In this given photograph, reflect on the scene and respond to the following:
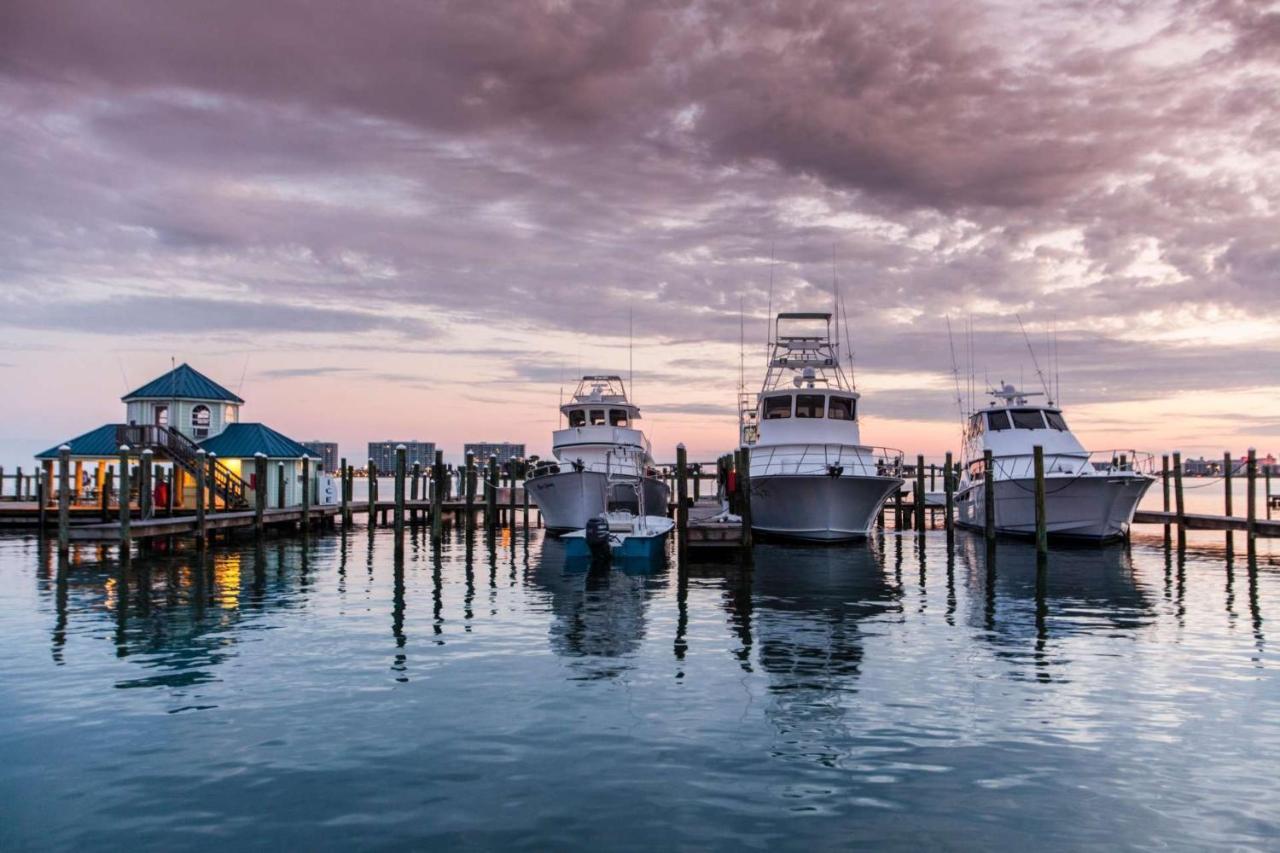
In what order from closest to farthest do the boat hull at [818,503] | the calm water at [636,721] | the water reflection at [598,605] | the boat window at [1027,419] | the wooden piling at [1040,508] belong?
the calm water at [636,721], the water reflection at [598,605], the wooden piling at [1040,508], the boat hull at [818,503], the boat window at [1027,419]

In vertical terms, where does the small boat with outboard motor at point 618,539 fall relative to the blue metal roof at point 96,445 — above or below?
below

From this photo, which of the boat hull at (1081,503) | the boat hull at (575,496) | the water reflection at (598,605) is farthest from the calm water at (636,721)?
the boat hull at (575,496)

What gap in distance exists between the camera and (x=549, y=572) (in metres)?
28.3

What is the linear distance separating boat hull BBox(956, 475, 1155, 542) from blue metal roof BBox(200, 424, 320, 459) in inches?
1306

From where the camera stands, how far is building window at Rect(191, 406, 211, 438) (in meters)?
48.0

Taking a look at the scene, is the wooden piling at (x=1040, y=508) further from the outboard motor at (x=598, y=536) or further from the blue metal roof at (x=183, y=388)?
the blue metal roof at (x=183, y=388)

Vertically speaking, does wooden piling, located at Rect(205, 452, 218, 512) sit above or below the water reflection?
above

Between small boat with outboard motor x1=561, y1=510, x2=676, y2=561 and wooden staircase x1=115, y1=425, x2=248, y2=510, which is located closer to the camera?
small boat with outboard motor x1=561, y1=510, x2=676, y2=561

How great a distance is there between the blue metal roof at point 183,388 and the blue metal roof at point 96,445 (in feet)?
6.34

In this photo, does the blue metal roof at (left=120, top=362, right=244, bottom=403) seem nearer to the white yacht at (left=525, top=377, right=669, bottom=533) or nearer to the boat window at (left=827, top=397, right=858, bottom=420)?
the white yacht at (left=525, top=377, right=669, bottom=533)

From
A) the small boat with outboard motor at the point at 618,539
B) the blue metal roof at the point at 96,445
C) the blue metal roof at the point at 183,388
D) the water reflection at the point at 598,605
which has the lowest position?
the water reflection at the point at 598,605

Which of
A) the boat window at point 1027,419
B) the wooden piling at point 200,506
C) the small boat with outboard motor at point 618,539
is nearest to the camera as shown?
the small boat with outboard motor at point 618,539

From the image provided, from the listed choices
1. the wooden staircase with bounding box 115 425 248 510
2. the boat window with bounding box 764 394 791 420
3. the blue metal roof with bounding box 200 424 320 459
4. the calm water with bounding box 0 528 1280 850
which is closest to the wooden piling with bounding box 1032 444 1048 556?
the calm water with bounding box 0 528 1280 850

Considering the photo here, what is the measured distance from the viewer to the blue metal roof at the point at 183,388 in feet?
155
